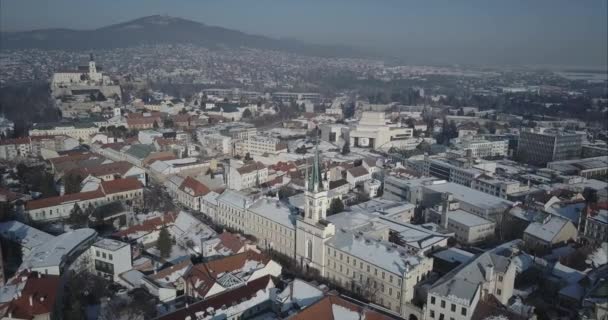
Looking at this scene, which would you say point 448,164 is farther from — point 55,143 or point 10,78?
point 10,78

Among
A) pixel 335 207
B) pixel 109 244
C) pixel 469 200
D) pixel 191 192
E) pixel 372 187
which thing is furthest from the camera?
pixel 372 187

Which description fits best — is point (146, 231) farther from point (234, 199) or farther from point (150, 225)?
point (234, 199)

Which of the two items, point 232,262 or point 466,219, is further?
point 466,219

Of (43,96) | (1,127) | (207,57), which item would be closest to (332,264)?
(1,127)

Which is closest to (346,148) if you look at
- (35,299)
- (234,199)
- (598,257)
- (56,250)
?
(234,199)

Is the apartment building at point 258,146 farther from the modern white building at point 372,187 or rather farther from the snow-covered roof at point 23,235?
the snow-covered roof at point 23,235

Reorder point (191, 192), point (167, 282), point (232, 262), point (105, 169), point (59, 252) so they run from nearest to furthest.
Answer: point (167, 282)
point (232, 262)
point (59, 252)
point (191, 192)
point (105, 169)

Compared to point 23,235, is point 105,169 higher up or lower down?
higher up

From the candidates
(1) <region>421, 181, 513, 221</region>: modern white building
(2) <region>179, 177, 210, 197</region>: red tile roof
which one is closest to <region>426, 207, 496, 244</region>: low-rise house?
(1) <region>421, 181, 513, 221</region>: modern white building

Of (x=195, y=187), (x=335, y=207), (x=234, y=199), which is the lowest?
(x=335, y=207)

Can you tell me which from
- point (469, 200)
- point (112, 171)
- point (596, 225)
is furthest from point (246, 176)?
point (596, 225)
